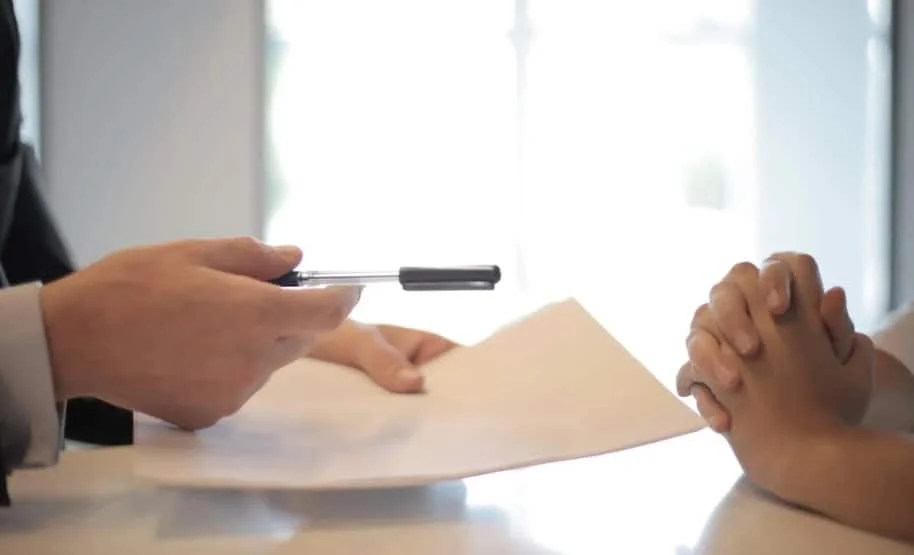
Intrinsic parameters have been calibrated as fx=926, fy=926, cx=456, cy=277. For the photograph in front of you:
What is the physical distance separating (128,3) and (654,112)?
1.28 m

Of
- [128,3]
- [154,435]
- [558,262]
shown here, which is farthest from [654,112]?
[154,435]

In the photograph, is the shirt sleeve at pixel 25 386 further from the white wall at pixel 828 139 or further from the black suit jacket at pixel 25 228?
the white wall at pixel 828 139

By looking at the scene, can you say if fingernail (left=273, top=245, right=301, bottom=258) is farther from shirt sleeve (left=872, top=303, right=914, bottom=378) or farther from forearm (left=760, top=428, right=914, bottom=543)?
shirt sleeve (left=872, top=303, right=914, bottom=378)

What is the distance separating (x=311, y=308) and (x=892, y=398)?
391 mm

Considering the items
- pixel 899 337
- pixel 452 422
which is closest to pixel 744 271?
pixel 452 422

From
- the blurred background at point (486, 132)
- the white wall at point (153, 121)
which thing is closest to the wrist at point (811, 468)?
the blurred background at point (486, 132)

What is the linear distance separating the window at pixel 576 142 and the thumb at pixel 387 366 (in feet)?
5.00

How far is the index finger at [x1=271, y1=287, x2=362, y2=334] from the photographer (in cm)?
43

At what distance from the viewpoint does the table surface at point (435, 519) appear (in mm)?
360

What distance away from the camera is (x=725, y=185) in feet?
7.73

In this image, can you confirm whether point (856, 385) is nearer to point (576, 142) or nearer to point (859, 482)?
point (859, 482)

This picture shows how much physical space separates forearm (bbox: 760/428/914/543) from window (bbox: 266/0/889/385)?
1690 millimetres

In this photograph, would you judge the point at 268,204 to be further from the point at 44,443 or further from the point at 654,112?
the point at 44,443

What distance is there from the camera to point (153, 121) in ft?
7.12
